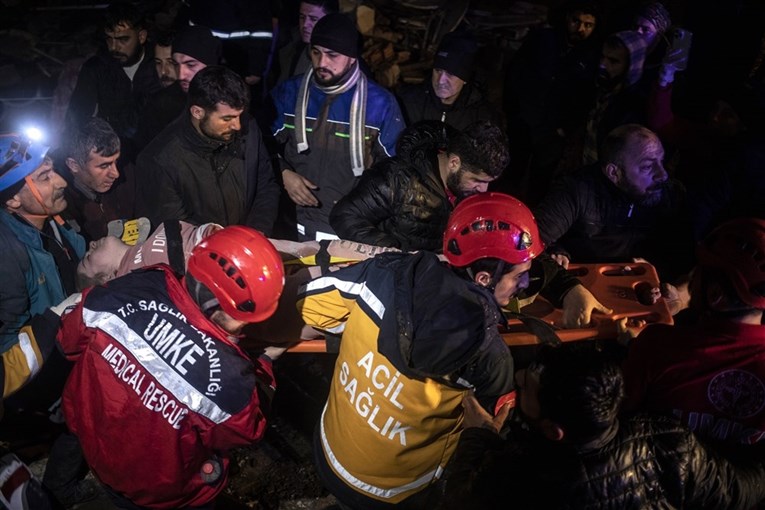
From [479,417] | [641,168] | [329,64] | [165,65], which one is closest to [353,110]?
[329,64]

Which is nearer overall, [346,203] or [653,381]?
[653,381]

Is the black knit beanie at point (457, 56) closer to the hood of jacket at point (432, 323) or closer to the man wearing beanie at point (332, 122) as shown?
the man wearing beanie at point (332, 122)

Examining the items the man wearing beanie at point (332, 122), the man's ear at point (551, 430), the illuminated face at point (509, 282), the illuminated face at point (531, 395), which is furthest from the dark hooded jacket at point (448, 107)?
the man's ear at point (551, 430)

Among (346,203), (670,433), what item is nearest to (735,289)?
(670,433)

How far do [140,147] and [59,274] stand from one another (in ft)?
5.96

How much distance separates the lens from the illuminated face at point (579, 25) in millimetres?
6223

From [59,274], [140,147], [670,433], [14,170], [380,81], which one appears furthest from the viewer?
[380,81]

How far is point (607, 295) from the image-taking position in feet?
12.8

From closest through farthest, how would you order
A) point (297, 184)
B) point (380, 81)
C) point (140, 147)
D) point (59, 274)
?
point (59, 274) < point (297, 184) < point (140, 147) < point (380, 81)

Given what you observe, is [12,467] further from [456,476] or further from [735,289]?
[735,289]

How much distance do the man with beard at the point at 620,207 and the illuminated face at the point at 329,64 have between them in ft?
6.71

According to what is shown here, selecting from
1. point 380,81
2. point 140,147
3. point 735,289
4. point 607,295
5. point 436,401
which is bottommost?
point 380,81

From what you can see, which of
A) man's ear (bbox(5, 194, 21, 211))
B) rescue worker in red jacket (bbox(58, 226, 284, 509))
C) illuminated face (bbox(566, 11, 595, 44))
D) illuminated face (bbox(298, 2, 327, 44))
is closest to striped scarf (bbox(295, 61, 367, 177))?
illuminated face (bbox(298, 2, 327, 44))

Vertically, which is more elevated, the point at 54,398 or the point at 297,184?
the point at 297,184
